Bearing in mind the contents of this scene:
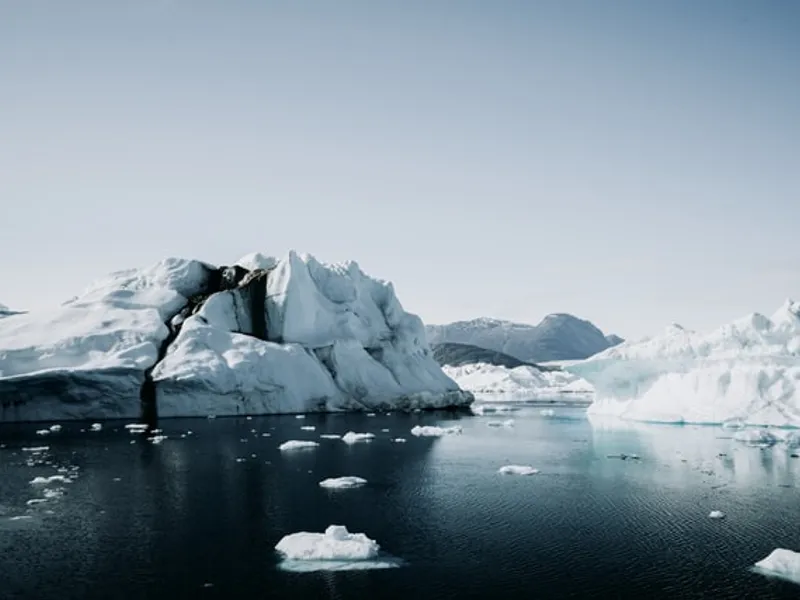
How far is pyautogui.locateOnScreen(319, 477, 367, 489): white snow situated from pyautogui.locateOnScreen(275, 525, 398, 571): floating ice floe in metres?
6.65

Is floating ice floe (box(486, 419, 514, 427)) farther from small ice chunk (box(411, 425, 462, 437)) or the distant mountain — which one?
the distant mountain

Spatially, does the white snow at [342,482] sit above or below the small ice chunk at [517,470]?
above

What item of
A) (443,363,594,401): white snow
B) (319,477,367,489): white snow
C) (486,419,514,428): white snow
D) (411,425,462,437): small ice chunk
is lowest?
(443,363,594,401): white snow

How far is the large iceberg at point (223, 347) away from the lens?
3847 cm

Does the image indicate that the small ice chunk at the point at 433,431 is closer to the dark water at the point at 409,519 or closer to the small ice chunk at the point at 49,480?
the dark water at the point at 409,519

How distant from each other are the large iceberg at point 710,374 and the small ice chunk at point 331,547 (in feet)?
96.9

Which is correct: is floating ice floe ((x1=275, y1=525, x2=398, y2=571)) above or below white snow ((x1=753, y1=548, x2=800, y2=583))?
above

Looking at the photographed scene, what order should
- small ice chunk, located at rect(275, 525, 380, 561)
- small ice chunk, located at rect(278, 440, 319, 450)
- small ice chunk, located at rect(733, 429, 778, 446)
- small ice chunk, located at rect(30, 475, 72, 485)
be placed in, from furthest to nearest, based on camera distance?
small ice chunk, located at rect(733, 429, 778, 446) → small ice chunk, located at rect(278, 440, 319, 450) → small ice chunk, located at rect(30, 475, 72, 485) → small ice chunk, located at rect(275, 525, 380, 561)

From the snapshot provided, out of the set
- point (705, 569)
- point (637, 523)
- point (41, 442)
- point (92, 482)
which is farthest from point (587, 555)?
point (41, 442)

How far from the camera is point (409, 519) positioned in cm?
1638

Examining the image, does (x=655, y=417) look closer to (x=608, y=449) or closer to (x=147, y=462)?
(x=608, y=449)

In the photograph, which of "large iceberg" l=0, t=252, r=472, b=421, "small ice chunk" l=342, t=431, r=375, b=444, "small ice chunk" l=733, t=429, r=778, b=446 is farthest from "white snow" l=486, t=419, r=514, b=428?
"small ice chunk" l=733, t=429, r=778, b=446

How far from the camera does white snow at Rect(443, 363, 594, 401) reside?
318 ft

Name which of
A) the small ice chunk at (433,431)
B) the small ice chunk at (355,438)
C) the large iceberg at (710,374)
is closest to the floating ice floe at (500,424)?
the small ice chunk at (433,431)
